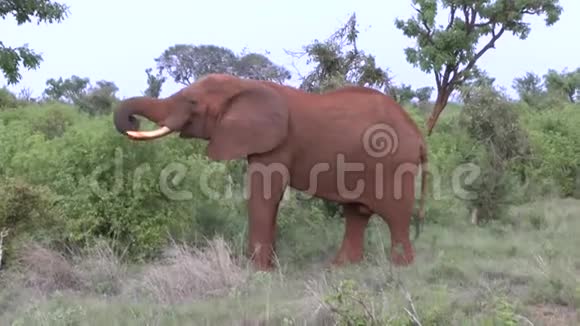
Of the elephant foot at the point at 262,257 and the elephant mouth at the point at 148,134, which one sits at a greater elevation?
the elephant mouth at the point at 148,134

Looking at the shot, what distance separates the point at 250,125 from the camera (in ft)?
28.7

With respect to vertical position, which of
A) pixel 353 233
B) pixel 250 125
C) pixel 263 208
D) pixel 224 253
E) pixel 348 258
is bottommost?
pixel 348 258

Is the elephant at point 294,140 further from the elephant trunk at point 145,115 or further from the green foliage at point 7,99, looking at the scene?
the green foliage at point 7,99

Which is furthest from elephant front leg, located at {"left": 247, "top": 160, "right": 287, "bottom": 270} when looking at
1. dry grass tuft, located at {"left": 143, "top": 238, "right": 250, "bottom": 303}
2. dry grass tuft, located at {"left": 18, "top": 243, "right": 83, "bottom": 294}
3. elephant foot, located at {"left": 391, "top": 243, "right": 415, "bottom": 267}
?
dry grass tuft, located at {"left": 18, "top": 243, "right": 83, "bottom": 294}

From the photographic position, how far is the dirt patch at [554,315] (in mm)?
5965

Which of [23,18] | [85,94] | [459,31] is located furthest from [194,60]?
[23,18]

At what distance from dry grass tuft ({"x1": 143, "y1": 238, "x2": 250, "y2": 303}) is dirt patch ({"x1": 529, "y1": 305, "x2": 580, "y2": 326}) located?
2.43 m

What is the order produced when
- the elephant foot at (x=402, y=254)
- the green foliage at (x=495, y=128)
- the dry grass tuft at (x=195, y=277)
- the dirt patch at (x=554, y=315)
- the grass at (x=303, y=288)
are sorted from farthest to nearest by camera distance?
the green foliage at (x=495, y=128), the elephant foot at (x=402, y=254), the dry grass tuft at (x=195, y=277), the dirt patch at (x=554, y=315), the grass at (x=303, y=288)

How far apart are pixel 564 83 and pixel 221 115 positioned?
36.4 metres

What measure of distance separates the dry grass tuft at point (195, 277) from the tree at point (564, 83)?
3478cm

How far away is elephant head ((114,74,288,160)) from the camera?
8.74 metres

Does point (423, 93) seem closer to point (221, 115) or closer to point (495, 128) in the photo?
point (495, 128)

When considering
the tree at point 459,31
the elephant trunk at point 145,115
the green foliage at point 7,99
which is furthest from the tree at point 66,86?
the elephant trunk at point 145,115

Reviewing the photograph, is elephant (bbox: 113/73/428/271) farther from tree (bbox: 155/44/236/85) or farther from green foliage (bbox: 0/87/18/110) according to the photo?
tree (bbox: 155/44/236/85)
